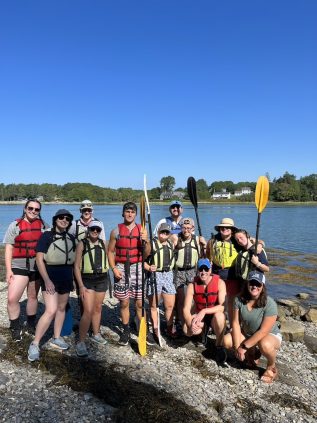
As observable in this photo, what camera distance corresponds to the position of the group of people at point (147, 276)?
540 centimetres

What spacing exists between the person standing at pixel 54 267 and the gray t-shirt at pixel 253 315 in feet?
8.43

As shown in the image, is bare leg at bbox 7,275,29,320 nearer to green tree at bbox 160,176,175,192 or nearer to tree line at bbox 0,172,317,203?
tree line at bbox 0,172,317,203

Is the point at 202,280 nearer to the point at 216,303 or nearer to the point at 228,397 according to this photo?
the point at 216,303

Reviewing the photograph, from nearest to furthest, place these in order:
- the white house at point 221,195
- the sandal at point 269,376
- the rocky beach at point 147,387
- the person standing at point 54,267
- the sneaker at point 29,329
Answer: the rocky beach at point 147,387 → the person standing at point 54,267 → the sandal at point 269,376 → the sneaker at point 29,329 → the white house at point 221,195

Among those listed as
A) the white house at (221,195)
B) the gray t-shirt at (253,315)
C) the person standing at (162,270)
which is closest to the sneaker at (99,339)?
the person standing at (162,270)

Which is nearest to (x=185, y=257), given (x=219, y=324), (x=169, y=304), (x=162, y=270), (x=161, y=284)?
(x=162, y=270)

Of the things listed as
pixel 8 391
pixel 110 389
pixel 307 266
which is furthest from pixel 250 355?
pixel 307 266

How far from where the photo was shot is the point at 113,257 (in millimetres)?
6145

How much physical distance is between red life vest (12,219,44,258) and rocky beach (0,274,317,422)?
1.48m

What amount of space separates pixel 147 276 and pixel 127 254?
66cm

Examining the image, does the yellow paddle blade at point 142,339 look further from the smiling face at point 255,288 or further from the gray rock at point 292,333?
the gray rock at point 292,333

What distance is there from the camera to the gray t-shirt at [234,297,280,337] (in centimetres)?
539

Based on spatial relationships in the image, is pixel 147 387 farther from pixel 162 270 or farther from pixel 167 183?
pixel 167 183

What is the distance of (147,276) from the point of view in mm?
6480
